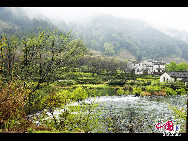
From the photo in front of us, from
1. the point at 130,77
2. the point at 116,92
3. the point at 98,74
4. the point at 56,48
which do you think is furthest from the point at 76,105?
the point at 130,77

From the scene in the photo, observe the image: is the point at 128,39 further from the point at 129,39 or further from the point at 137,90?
the point at 137,90

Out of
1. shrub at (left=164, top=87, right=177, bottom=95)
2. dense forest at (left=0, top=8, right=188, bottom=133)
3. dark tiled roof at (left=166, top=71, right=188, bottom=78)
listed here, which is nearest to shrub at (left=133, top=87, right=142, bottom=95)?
dense forest at (left=0, top=8, right=188, bottom=133)

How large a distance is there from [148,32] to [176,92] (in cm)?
332

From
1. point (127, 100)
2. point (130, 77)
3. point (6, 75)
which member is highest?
point (6, 75)

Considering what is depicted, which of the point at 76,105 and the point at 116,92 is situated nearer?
the point at 76,105

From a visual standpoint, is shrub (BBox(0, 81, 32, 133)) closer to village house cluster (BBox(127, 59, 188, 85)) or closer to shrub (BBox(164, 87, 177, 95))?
village house cluster (BBox(127, 59, 188, 85))

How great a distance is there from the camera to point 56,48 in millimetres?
3256

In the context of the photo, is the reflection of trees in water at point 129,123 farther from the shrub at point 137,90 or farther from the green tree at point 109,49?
the shrub at point 137,90

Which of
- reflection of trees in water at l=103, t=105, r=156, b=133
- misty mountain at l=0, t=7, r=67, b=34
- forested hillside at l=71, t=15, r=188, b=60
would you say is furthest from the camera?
forested hillside at l=71, t=15, r=188, b=60

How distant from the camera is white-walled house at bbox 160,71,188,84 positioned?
7.25m

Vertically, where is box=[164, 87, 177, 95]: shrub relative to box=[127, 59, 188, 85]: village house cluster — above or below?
below

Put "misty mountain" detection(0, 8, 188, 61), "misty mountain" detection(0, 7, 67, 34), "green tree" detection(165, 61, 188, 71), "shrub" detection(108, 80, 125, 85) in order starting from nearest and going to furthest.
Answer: "misty mountain" detection(0, 7, 67, 34) < "green tree" detection(165, 61, 188, 71) < "misty mountain" detection(0, 8, 188, 61) < "shrub" detection(108, 80, 125, 85)

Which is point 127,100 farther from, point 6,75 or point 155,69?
point 6,75

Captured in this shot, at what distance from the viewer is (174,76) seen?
7.32 meters
